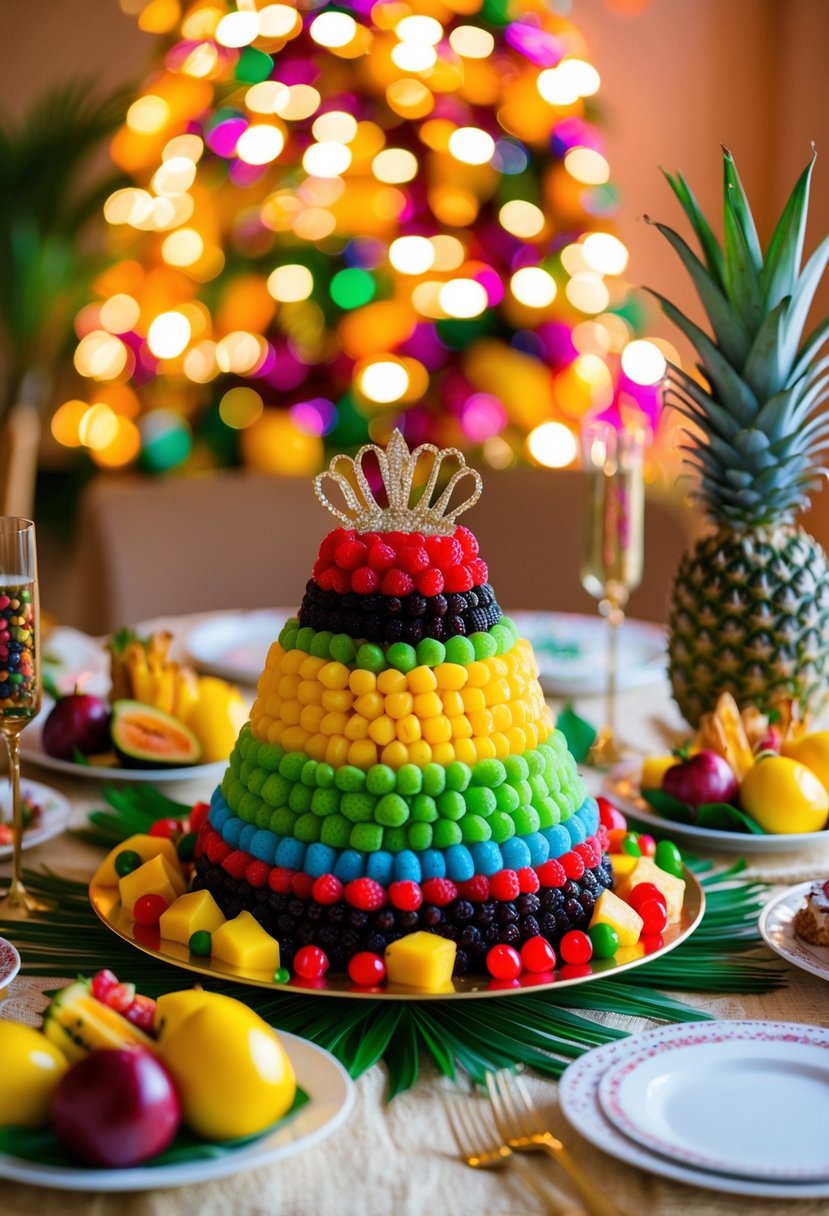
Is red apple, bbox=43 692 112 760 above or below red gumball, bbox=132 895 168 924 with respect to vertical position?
above

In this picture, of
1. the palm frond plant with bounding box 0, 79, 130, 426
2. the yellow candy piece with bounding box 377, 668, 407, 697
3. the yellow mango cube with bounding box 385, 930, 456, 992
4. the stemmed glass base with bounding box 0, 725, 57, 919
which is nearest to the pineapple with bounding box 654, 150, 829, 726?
the yellow candy piece with bounding box 377, 668, 407, 697

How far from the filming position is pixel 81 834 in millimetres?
1760

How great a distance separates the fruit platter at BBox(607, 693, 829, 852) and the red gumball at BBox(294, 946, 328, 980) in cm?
62

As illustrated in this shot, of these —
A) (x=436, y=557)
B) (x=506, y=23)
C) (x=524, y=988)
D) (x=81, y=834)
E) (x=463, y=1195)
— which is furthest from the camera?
(x=506, y=23)

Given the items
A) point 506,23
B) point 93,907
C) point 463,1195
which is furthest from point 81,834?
point 506,23

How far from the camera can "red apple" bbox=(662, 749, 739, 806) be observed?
1.76 m

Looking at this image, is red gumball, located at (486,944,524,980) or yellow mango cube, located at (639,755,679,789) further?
yellow mango cube, located at (639,755,679,789)

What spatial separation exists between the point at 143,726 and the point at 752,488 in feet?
3.12

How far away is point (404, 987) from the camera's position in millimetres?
1259

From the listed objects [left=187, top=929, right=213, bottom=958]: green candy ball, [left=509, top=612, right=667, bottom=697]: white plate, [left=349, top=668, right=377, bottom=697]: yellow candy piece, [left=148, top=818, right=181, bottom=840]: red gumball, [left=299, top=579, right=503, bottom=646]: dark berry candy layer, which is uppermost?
[left=299, top=579, right=503, bottom=646]: dark berry candy layer

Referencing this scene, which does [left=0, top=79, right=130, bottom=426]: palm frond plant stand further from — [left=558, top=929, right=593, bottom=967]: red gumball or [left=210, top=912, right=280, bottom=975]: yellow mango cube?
[left=558, top=929, right=593, bottom=967]: red gumball

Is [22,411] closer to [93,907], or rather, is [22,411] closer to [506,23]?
[506,23]

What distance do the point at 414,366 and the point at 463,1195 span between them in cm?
363

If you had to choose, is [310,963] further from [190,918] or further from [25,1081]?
[25,1081]
